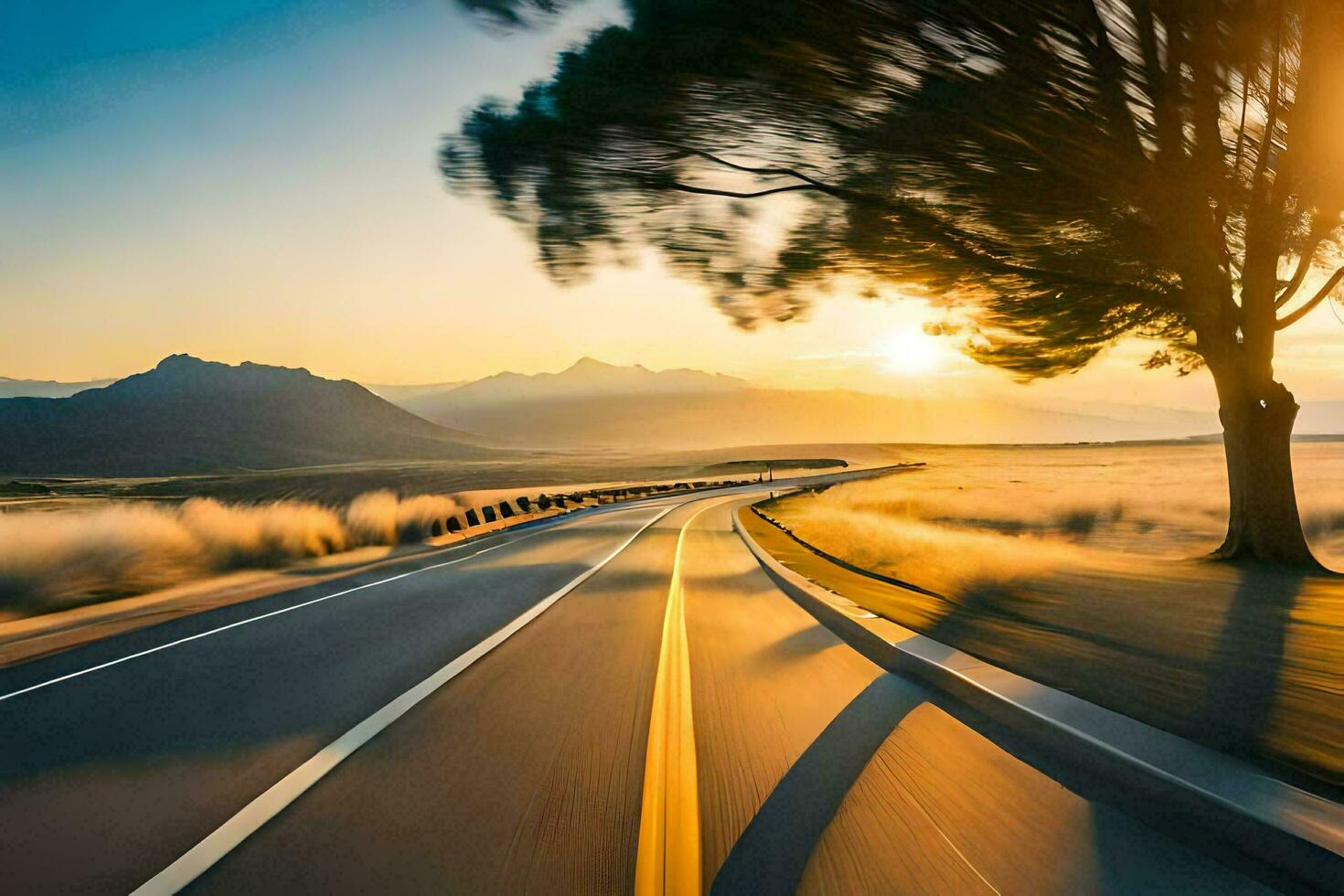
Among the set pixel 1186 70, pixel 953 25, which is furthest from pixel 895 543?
pixel 953 25

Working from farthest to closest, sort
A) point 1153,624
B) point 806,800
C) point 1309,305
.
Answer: point 1309,305 → point 1153,624 → point 806,800

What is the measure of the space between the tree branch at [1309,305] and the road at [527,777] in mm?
10467

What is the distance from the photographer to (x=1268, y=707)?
5.34 metres

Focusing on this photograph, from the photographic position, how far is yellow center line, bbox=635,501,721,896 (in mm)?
3273

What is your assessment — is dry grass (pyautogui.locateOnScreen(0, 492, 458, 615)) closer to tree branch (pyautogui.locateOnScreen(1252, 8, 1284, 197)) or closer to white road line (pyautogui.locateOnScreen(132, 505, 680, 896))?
white road line (pyautogui.locateOnScreen(132, 505, 680, 896))

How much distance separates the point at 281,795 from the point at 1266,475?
14.3 metres

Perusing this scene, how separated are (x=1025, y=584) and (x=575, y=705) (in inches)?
306

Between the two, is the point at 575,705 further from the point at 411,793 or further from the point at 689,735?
the point at 411,793

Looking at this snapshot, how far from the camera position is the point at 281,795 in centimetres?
415

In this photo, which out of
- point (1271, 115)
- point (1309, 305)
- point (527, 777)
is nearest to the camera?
point (527, 777)

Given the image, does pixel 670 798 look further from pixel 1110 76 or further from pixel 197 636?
pixel 1110 76

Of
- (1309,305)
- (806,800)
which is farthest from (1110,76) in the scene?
(806,800)

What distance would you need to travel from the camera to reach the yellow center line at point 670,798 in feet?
10.7

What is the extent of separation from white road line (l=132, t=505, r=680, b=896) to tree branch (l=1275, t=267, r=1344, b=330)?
1339cm
